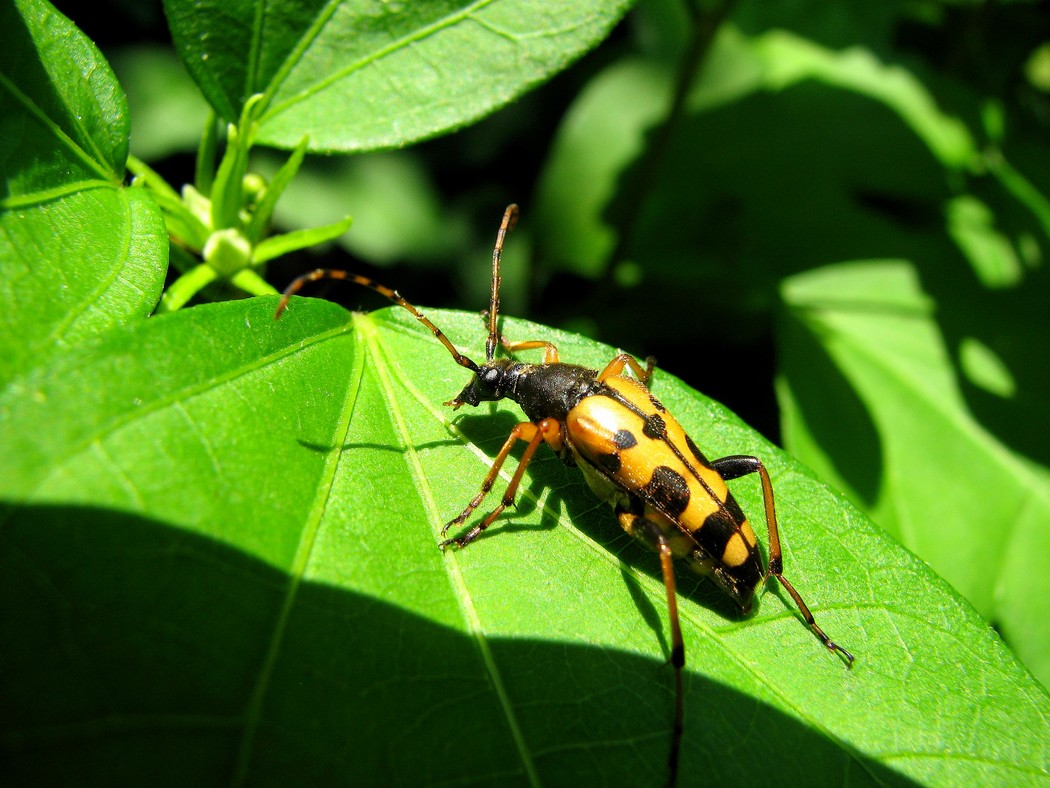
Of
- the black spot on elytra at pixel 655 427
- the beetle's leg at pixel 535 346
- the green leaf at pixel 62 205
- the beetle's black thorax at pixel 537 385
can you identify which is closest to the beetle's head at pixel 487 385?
the beetle's black thorax at pixel 537 385

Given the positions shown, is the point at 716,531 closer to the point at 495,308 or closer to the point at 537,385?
the point at 537,385

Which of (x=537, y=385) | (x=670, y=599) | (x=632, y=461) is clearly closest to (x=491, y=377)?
(x=537, y=385)

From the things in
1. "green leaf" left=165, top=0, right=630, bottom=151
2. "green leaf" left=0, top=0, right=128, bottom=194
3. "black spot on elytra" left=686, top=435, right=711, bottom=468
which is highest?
"green leaf" left=165, top=0, right=630, bottom=151

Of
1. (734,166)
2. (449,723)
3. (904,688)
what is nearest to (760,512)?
(904,688)

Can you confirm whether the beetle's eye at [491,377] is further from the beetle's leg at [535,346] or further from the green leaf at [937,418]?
the green leaf at [937,418]

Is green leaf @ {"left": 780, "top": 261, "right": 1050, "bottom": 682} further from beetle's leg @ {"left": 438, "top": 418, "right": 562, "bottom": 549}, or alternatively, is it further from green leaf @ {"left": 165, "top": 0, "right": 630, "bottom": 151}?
green leaf @ {"left": 165, "top": 0, "right": 630, "bottom": 151}

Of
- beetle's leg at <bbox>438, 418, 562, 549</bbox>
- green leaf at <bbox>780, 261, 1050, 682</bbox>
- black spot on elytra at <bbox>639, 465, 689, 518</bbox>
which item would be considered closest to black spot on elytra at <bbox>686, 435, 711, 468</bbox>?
black spot on elytra at <bbox>639, 465, 689, 518</bbox>
